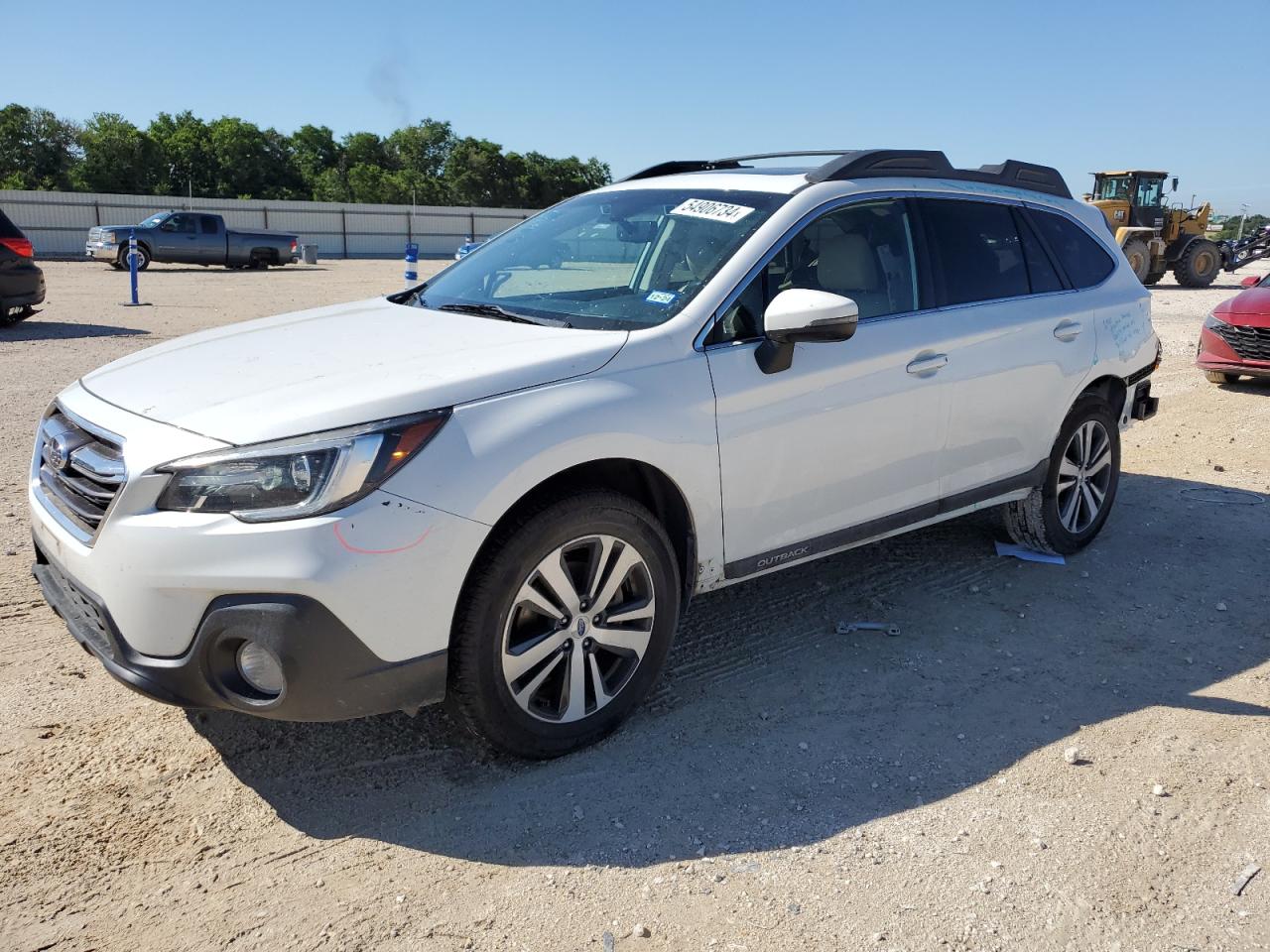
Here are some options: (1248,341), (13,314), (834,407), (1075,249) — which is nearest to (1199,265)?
(1248,341)

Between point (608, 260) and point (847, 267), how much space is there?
3.21 feet

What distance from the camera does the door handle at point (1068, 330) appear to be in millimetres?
4797

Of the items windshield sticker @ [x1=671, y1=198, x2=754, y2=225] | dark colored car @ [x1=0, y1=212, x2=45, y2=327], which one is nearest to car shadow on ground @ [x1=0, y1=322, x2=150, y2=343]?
dark colored car @ [x1=0, y1=212, x2=45, y2=327]

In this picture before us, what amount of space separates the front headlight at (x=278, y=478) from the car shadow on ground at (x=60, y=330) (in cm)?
1164

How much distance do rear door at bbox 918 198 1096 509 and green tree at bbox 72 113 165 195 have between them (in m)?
62.4

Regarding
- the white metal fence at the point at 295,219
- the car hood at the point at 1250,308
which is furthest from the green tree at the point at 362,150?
the car hood at the point at 1250,308

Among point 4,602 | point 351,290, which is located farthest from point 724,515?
A: point 351,290

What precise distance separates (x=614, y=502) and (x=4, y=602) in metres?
2.82

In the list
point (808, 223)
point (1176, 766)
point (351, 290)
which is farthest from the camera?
point (351, 290)

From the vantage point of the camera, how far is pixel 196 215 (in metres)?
30.2

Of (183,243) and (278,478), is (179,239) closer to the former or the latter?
(183,243)

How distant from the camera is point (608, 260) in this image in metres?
4.29

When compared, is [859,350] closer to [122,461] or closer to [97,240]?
[122,461]

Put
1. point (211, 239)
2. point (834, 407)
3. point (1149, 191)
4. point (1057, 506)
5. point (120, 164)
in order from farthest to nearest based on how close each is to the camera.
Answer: point (120, 164), point (211, 239), point (1149, 191), point (1057, 506), point (834, 407)
